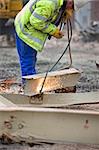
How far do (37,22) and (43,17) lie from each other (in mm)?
108

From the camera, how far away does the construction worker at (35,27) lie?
6500 millimetres

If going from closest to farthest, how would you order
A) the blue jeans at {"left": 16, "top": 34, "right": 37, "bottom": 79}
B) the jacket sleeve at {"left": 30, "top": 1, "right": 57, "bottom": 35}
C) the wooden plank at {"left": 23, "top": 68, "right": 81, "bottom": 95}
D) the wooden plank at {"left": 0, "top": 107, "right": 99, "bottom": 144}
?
the wooden plank at {"left": 0, "top": 107, "right": 99, "bottom": 144}, the wooden plank at {"left": 23, "top": 68, "right": 81, "bottom": 95}, the jacket sleeve at {"left": 30, "top": 1, "right": 57, "bottom": 35}, the blue jeans at {"left": 16, "top": 34, "right": 37, "bottom": 79}

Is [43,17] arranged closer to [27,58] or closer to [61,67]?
[27,58]

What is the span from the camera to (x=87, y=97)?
5.87 metres

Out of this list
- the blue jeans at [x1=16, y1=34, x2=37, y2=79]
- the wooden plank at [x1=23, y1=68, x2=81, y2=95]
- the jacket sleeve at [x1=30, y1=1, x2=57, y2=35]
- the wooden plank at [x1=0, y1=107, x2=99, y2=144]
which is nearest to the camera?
the wooden plank at [x1=0, y1=107, x2=99, y2=144]

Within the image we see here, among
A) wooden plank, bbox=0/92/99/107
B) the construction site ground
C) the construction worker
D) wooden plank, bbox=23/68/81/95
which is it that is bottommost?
the construction site ground

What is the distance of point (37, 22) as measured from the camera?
6535mm

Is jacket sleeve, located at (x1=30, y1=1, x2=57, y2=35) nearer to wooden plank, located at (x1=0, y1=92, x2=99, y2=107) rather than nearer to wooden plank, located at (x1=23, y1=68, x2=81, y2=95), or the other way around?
wooden plank, located at (x1=23, y1=68, x2=81, y2=95)

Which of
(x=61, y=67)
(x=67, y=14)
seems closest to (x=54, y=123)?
(x=67, y=14)

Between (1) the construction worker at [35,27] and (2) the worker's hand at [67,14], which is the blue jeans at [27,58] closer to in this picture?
(1) the construction worker at [35,27]

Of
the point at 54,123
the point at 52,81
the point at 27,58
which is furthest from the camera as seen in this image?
the point at 27,58

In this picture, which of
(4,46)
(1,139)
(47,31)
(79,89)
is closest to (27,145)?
(1,139)

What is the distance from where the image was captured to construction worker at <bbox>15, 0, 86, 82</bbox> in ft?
21.3

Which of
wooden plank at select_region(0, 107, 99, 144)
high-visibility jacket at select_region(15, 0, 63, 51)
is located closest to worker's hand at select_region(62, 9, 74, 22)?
high-visibility jacket at select_region(15, 0, 63, 51)
